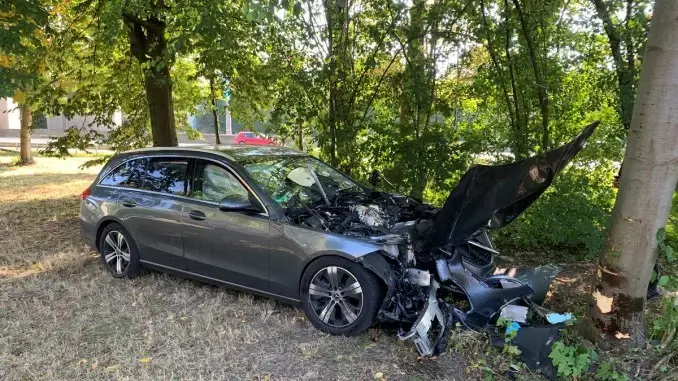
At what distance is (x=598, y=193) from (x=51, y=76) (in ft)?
37.8

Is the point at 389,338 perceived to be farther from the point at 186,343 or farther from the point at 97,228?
the point at 97,228

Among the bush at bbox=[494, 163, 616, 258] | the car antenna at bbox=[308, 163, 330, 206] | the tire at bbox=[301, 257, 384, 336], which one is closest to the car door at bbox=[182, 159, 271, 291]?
the tire at bbox=[301, 257, 384, 336]

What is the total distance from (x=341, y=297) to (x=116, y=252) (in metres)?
3.01

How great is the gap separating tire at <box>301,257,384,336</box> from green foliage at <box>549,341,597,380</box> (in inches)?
53.1

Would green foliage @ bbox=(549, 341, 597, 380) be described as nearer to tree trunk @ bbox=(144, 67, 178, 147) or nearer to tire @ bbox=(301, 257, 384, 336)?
tire @ bbox=(301, 257, 384, 336)

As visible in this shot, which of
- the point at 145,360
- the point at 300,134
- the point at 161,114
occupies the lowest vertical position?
the point at 145,360

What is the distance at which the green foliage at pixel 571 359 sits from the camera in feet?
11.0

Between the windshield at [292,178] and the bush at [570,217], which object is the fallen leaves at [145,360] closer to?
the windshield at [292,178]

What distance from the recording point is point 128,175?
5.75m

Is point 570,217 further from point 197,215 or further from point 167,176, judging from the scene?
point 167,176

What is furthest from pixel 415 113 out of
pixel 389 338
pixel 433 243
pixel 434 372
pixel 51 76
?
pixel 51 76

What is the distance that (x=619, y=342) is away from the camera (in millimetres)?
3631

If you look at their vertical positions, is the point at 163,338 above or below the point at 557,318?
below

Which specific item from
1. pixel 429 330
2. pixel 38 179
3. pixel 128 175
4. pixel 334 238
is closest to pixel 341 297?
pixel 334 238
